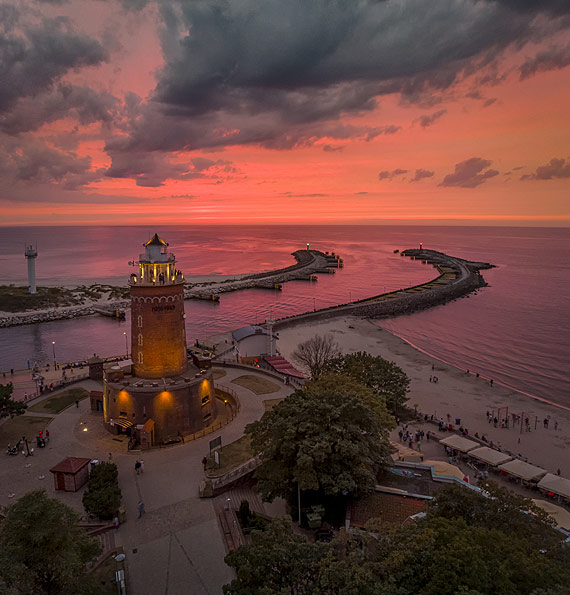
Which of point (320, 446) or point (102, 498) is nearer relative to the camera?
point (320, 446)

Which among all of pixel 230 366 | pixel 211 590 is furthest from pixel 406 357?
pixel 211 590

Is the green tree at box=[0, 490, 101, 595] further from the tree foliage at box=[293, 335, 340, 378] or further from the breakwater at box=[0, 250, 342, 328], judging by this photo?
the breakwater at box=[0, 250, 342, 328]

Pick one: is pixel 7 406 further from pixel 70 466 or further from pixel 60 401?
pixel 70 466

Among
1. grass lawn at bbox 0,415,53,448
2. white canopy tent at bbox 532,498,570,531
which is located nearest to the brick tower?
grass lawn at bbox 0,415,53,448

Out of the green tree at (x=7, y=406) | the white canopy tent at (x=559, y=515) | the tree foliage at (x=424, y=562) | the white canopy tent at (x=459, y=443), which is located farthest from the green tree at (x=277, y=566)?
the green tree at (x=7, y=406)

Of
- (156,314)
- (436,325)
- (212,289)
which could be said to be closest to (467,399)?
(156,314)
